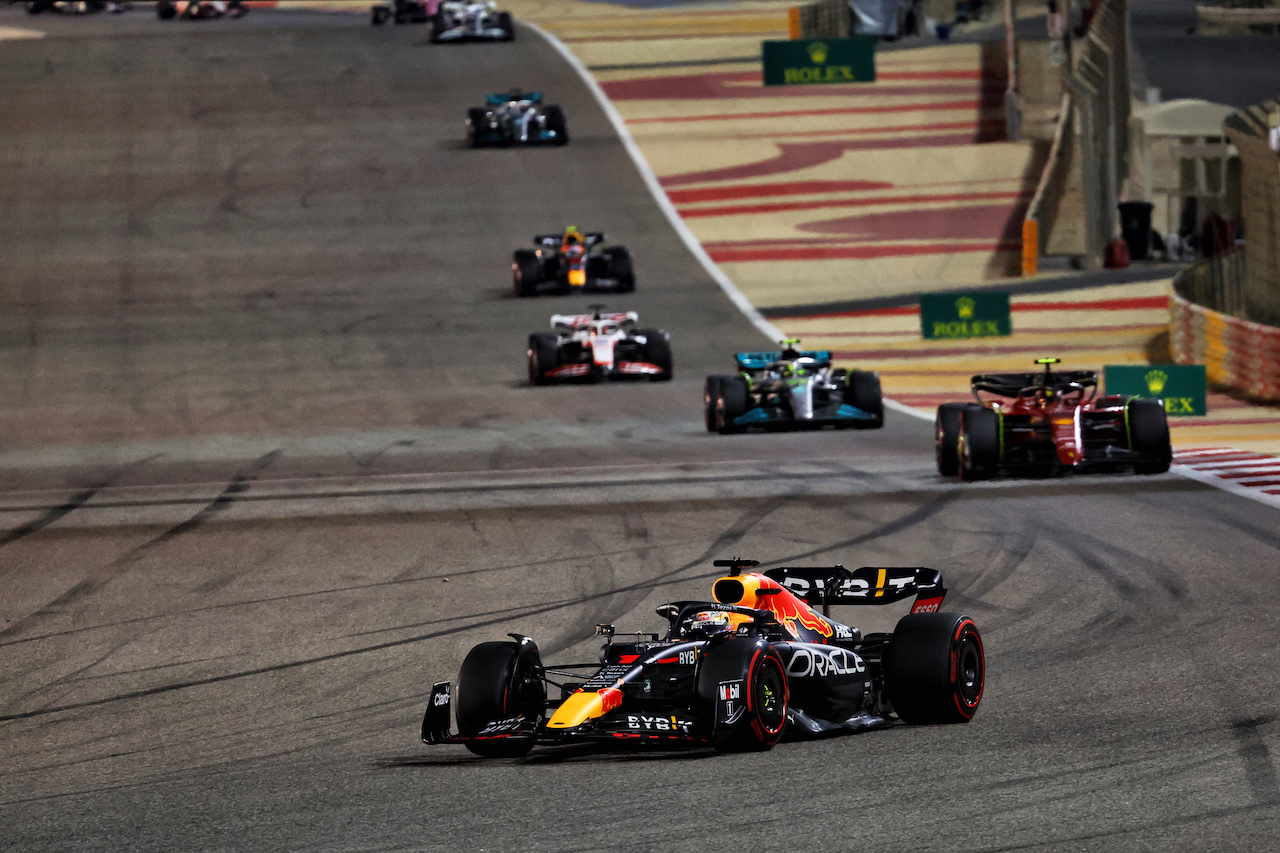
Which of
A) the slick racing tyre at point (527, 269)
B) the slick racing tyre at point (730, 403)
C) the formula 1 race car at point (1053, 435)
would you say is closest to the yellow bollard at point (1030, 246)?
the slick racing tyre at point (527, 269)

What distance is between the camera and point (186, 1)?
6450cm

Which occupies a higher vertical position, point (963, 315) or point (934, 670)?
point (963, 315)

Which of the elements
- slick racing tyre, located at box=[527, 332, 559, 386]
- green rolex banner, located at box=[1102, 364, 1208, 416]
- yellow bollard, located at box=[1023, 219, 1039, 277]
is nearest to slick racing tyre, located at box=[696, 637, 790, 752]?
green rolex banner, located at box=[1102, 364, 1208, 416]

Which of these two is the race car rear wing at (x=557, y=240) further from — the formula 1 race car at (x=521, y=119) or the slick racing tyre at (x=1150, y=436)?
the slick racing tyre at (x=1150, y=436)

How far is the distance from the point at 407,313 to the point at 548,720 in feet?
85.1

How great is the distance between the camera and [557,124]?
144 ft

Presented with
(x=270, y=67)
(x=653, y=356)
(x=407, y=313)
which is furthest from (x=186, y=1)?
(x=653, y=356)

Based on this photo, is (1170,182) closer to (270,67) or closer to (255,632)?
(270,67)

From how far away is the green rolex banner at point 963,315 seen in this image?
102 ft

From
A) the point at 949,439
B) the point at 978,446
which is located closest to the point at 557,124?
the point at 949,439

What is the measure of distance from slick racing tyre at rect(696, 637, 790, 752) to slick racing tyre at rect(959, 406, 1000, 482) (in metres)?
9.20

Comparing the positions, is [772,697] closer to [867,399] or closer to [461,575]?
[461,575]

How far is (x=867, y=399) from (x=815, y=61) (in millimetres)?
25860

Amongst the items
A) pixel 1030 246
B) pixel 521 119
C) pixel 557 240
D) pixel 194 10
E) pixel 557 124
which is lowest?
pixel 1030 246
